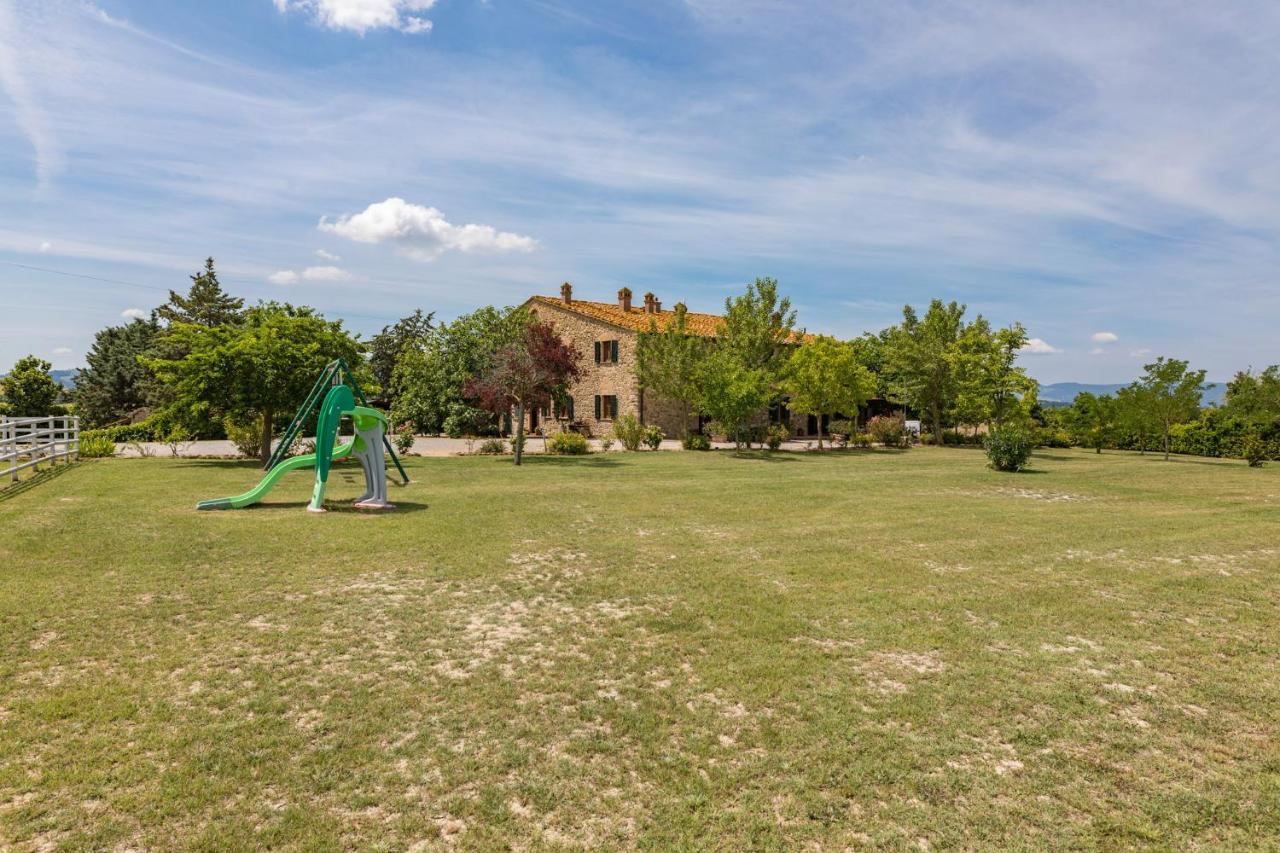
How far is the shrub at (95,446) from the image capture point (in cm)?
2352

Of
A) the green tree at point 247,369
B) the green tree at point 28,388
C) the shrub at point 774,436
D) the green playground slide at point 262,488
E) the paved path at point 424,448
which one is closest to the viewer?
the green playground slide at point 262,488

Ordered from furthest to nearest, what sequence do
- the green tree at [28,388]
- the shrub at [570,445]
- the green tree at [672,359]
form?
the green tree at [28,388]
the green tree at [672,359]
the shrub at [570,445]

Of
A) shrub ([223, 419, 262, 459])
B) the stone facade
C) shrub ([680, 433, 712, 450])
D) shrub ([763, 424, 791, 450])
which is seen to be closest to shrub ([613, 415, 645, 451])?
shrub ([680, 433, 712, 450])

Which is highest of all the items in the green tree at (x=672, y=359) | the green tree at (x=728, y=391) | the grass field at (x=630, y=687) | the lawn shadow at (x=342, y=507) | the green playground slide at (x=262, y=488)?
the green tree at (x=672, y=359)

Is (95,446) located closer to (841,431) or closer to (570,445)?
(570,445)

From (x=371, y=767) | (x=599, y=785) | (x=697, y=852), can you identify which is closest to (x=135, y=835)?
(x=371, y=767)

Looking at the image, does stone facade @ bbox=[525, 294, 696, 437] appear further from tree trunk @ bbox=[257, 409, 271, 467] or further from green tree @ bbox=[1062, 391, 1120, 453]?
green tree @ bbox=[1062, 391, 1120, 453]

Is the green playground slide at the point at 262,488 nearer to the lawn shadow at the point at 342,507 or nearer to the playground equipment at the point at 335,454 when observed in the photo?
the playground equipment at the point at 335,454

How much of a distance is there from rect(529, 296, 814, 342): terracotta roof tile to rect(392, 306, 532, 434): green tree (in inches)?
92.4

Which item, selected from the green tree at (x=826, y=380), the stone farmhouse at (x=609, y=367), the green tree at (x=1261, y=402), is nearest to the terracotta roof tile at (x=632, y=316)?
the stone farmhouse at (x=609, y=367)

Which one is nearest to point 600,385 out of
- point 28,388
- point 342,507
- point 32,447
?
point 32,447

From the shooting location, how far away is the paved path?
26.1 metres

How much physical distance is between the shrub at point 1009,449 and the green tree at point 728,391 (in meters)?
9.04

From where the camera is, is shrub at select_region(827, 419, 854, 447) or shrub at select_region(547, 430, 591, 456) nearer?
shrub at select_region(547, 430, 591, 456)
